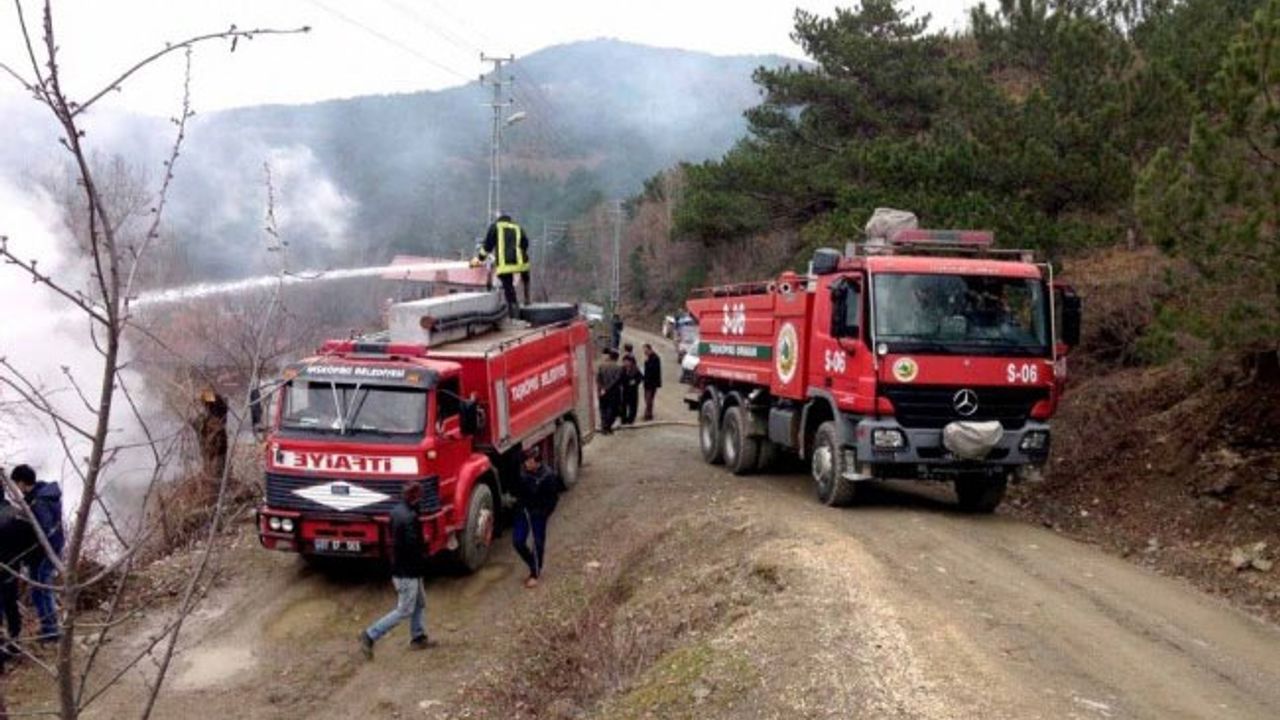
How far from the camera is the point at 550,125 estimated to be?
293ft

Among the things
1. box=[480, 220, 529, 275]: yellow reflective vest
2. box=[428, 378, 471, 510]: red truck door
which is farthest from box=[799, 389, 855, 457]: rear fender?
box=[480, 220, 529, 275]: yellow reflective vest

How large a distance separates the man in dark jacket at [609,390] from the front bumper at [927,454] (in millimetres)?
9489

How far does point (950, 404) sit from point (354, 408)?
20.6 ft

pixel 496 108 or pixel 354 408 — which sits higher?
pixel 496 108

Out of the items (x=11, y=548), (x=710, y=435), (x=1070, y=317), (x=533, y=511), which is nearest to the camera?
(x=11, y=548)

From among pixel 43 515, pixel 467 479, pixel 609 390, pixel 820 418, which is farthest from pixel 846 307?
pixel 609 390

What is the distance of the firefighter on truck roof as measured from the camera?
16.6 m

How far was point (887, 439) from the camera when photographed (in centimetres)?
1136

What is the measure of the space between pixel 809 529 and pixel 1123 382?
792 cm

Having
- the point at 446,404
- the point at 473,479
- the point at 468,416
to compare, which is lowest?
the point at 473,479

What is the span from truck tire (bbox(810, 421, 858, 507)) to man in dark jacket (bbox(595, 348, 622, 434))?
830 cm

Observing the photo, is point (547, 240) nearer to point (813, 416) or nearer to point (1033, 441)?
point (813, 416)

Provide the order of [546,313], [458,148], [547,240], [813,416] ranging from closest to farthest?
[813,416]
[546,313]
[547,240]
[458,148]

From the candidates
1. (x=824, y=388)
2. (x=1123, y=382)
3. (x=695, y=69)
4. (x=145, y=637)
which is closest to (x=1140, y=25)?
(x=1123, y=382)
